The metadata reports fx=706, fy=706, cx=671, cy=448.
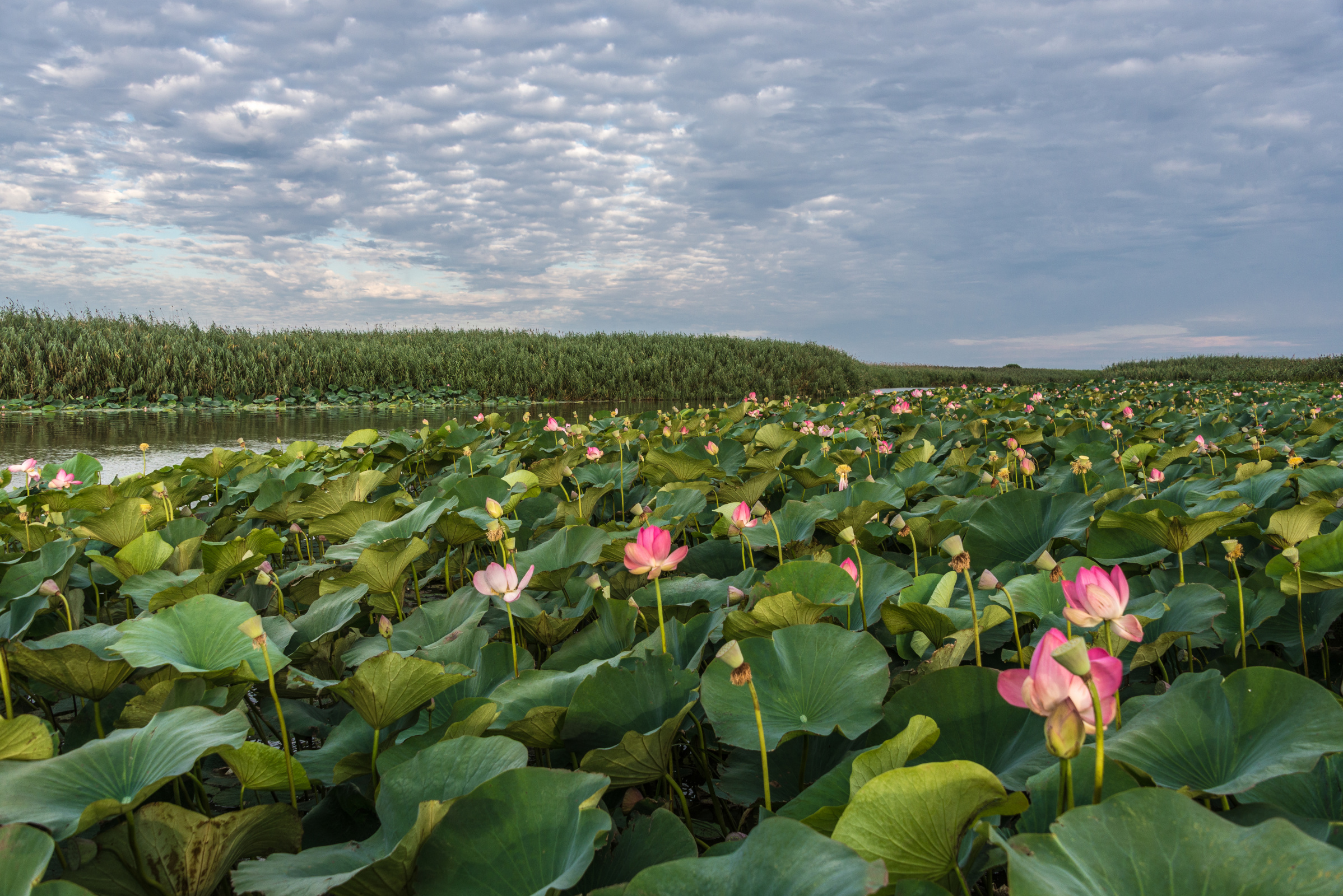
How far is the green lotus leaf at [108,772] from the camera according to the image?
28.3 inches

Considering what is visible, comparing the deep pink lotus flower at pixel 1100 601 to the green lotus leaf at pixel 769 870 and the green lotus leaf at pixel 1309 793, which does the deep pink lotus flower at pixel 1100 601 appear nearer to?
the green lotus leaf at pixel 1309 793

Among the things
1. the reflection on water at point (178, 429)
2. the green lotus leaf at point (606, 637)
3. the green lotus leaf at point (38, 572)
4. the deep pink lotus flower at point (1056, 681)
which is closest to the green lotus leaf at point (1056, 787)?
the deep pink lotus flower at point (1056, 681)

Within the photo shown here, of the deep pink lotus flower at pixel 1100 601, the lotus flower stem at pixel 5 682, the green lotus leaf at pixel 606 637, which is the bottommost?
the lotus flower stem at pixel 5 682

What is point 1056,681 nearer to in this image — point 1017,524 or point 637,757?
point 637,757

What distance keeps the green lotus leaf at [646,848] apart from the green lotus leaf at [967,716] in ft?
0.96

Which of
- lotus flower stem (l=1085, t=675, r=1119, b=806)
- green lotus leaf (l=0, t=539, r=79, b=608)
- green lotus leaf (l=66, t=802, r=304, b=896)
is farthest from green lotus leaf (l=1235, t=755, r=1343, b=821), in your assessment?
green lotus leaf (l=0, t=539, r=79, b=608)

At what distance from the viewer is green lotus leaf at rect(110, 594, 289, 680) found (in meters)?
1.10

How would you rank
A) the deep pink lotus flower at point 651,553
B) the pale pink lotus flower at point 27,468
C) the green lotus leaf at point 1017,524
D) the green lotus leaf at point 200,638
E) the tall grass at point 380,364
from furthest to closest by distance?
1. the tall grass at point 380,364
2. the pale pink lotus flower at point 27,468
3. the green lotus leaf at point 1017,524
4. the green lotus leaf at point 200,638
5. the deep pink lotus flower at point 651,553

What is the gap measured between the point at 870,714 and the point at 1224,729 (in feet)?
1.18

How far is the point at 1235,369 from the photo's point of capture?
19.7m

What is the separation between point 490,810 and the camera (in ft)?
A: 2.22

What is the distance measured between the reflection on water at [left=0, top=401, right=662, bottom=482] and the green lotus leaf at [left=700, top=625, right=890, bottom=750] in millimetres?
4084

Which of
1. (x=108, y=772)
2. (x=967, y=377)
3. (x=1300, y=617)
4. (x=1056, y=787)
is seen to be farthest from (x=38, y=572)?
(x=967, y=377)

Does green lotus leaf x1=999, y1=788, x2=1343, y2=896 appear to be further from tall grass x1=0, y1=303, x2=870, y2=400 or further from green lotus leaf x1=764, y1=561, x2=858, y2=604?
tall grass x1=0, y1=303, x2=870, y2=400
